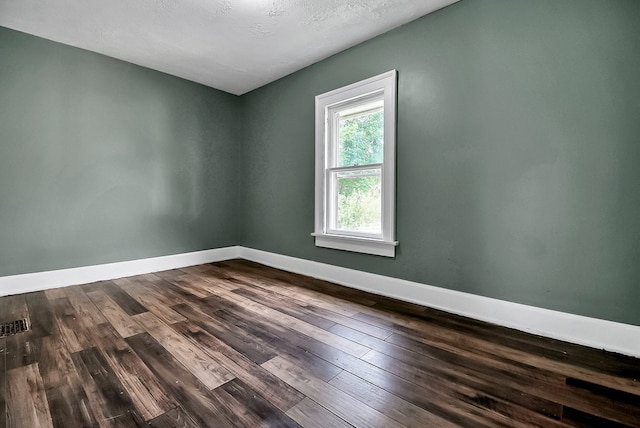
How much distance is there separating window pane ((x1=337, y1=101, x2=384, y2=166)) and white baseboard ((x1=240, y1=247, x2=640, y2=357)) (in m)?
1.19

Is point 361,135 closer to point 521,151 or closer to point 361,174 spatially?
point 361,174

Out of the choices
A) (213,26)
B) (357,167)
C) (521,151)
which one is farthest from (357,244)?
(213,26)

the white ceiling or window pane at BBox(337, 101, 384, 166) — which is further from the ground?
the white ceiling

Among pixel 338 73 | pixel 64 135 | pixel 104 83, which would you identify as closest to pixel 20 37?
pixel 104 83

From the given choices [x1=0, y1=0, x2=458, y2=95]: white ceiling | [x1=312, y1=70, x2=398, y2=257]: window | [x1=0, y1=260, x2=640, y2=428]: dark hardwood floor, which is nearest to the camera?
[x1=0, y1=260, x2=640, y2=428]: dark hardwood floor

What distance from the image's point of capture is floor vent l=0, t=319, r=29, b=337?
1902mm

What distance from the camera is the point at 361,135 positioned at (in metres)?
2.96

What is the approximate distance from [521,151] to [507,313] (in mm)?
1163

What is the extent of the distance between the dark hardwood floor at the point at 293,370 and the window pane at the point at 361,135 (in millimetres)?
1493

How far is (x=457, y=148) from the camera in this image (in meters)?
2.26

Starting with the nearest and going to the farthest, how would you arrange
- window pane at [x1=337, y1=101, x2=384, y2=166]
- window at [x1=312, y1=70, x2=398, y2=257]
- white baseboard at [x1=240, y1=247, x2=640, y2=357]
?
white baseboard at [x1=240, y1=247, x2=640, y2=357], window at [x1=312, y1=70, x2=398, y2=257], window pane at [x1=337, y1=101, x2=384, y2=166]

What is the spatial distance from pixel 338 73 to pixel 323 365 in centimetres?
282

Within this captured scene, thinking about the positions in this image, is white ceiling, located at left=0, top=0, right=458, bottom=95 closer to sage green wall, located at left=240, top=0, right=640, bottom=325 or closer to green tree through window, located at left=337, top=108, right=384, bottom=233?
sage green wall, located at left=240, top=0, right=640, bottom=325

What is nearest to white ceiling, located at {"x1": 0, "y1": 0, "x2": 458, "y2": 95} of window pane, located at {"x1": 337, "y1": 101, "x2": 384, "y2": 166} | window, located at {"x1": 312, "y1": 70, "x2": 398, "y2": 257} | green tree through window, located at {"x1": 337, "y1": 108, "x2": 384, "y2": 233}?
window, located at {"x1": 312, "y1": 70, "x2": 398, "y2": 257}
